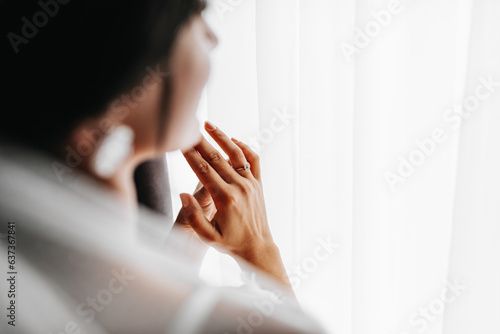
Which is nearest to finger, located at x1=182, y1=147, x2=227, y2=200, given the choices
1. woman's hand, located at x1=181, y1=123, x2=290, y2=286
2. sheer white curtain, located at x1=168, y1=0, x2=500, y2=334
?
woman's hand, located at x1=181, y1=123, x2=290, y2=286

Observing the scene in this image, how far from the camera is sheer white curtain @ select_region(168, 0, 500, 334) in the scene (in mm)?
636

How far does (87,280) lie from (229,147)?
13.5 inches

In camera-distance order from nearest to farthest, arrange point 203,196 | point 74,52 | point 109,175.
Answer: point 74,52, point 109,175, point 203,196

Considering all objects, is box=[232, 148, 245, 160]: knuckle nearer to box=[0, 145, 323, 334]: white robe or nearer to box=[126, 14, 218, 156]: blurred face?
box=[126, 14, 218, 156]: blurred face

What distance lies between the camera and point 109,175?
63 cm

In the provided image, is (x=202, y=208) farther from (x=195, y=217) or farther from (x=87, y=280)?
(x=87, y=280)

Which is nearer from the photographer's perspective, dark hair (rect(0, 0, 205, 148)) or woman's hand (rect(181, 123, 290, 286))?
dark hair (rect(0, 0, 205, 148))

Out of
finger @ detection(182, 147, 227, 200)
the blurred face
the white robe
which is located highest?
the blurred face

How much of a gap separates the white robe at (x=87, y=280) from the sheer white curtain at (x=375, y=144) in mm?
177

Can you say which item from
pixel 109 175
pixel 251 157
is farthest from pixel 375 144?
pixel 109 175

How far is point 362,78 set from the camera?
2.20 ft

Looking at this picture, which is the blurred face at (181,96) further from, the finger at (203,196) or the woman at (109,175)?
the finger at (203,196)

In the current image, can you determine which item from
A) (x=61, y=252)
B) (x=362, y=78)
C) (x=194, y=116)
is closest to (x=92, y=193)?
(x=61, y=252)

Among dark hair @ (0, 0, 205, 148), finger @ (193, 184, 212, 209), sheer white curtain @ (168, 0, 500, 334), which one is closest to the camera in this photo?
dark hair @ (0, 0, 205, 148)
